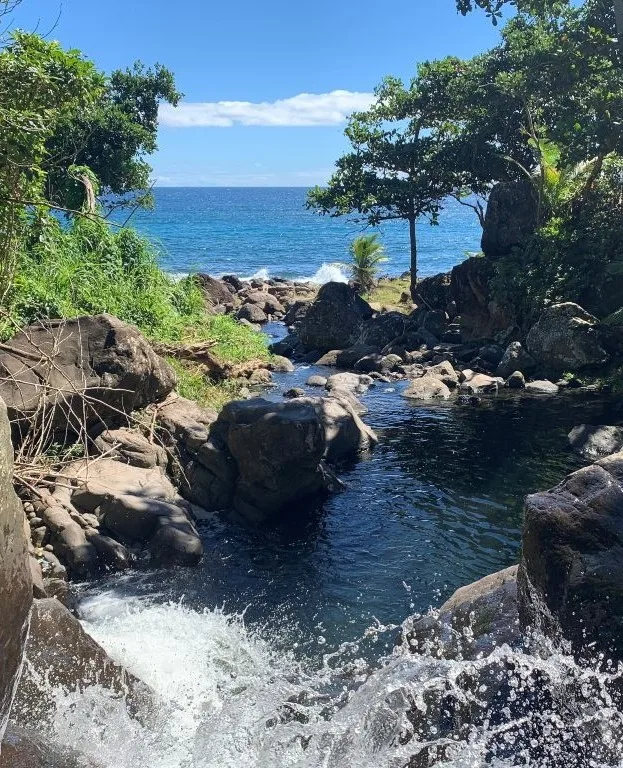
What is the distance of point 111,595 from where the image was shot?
8.61 m

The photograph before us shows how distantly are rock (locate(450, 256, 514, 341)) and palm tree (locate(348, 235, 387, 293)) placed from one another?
8623mm

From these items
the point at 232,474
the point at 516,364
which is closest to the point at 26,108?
the point at 232,474

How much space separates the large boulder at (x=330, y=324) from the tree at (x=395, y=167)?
11.3ft

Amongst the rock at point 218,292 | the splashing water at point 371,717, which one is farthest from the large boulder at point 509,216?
the splashing water at point 371,717

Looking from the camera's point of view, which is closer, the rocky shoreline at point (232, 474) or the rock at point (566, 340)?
the rocky shoreline at point (232, 474)

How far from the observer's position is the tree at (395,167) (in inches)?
1069

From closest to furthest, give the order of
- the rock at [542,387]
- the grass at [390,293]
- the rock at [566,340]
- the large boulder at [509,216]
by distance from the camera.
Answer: the rock at [542,387], the rock at [566,340], the large boulder at [509,216], the grass at [390,293]

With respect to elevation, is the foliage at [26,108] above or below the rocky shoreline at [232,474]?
above

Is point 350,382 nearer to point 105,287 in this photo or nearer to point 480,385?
point 480,385

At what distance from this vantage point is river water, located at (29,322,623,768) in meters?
5.21

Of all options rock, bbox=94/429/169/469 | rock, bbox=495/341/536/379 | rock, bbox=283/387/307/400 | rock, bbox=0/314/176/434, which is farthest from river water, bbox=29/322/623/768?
rock, bbox=495/341/536/379

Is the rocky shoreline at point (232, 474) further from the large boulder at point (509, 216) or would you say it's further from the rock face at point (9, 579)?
the large boulder at point (509, 216)

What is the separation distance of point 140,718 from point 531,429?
1154cm

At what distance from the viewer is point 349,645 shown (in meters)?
7.86
